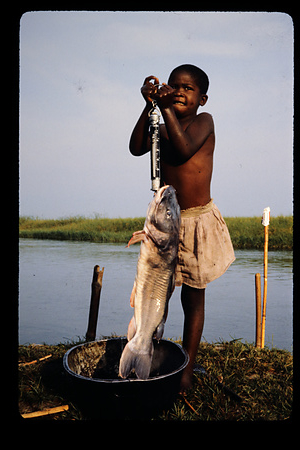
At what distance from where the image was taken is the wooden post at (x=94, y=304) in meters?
5.56

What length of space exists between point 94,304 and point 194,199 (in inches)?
98.5

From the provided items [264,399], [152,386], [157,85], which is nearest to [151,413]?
[152,386]

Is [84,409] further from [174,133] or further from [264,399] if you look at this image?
[174,133]

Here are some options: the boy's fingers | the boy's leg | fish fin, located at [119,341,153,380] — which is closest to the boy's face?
the boy's fingers

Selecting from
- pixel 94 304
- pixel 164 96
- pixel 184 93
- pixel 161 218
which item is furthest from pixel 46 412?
pixel 184 93

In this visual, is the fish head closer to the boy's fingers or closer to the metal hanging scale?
the metal hanging scale

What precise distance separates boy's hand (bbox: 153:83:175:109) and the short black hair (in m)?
0.66

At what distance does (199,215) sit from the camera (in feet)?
12.5

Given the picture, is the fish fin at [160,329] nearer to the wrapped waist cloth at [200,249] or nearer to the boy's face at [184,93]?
the wrapped waist cloth at [200,249]

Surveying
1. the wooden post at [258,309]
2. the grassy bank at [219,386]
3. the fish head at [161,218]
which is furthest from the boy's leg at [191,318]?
the wooden post at [258,309]

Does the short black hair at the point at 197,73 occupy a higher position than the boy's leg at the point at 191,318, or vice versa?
the short black hair at the point at 197,73

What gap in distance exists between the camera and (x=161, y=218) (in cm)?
301

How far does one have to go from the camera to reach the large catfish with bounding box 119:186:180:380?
9.91ft

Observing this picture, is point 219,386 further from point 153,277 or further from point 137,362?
point 153,277
